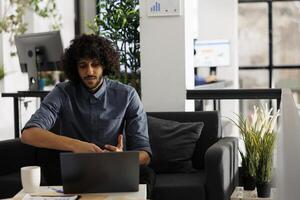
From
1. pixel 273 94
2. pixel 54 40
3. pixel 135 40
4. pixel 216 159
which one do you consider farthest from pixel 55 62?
pixel 216 159

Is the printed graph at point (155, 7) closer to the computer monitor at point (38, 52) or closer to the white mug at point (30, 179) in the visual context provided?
the computer monitor at point (38, 52)

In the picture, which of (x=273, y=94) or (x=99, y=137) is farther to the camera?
(x=273, y=94)

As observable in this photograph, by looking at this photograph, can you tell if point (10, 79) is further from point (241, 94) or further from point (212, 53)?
point (241, 94)

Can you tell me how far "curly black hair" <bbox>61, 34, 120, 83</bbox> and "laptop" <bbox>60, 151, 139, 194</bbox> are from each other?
37.4 inches

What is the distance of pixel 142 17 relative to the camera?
3.82 metres

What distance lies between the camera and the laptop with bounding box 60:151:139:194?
177 centimetres

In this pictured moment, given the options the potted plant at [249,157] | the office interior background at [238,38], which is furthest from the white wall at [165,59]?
the office interior background at [238,38]

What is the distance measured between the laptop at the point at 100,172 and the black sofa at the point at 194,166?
0.98 metres

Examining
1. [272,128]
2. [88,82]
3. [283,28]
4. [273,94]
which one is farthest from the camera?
[283,28]

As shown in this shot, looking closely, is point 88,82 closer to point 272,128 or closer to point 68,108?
point 68,108

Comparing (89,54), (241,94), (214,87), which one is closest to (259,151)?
(241,94)

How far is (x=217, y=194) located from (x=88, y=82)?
98 centimetres

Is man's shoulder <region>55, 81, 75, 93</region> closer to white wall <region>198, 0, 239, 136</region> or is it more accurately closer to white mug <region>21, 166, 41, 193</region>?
white mug <region>21, 166, 41, 193</region>

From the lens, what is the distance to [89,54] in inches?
103
